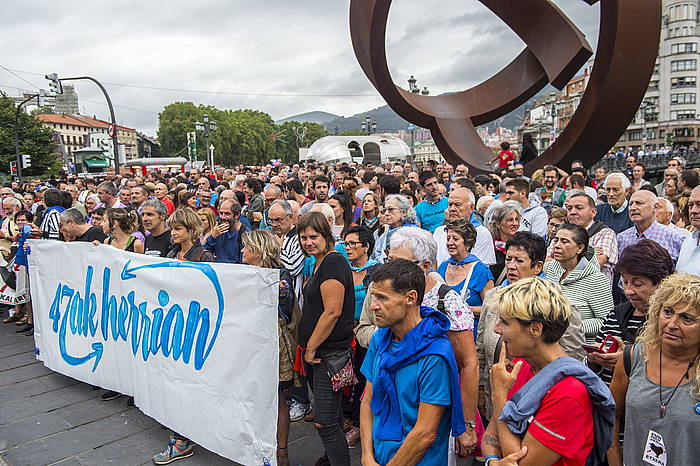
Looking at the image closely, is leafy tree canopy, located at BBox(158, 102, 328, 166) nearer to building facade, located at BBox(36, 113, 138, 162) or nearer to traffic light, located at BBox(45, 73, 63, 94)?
building facade, located at BBox(36, 113, 138, 162)

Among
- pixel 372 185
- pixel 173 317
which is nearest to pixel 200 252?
pixel 173 317

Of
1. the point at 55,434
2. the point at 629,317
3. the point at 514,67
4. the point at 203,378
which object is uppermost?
the point at 514,67

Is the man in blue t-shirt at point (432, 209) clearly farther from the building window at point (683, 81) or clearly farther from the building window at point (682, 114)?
the building window at point (683, 81)

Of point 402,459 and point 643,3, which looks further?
point 643,3

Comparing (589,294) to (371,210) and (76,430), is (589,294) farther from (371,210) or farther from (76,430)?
(76,430)

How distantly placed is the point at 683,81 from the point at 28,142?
82.9 metres

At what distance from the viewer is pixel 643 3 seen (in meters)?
9.88

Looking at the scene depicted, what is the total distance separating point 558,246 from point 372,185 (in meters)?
5.46

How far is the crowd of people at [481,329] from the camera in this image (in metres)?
2.00

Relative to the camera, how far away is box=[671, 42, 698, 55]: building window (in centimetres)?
7338

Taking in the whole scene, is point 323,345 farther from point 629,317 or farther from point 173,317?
point 629,317

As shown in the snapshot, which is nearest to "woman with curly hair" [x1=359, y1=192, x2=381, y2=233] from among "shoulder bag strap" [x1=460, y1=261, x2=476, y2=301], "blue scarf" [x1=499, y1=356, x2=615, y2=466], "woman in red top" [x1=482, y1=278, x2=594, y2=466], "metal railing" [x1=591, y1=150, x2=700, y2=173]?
"shoulder bag strap" [x1=460, y1=261, x2=476, y2=301]

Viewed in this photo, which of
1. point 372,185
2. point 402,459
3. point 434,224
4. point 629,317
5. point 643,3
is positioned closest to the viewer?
point 402,459

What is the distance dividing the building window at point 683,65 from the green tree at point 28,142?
267 ft
